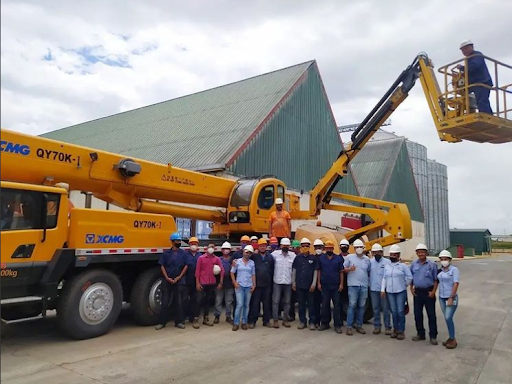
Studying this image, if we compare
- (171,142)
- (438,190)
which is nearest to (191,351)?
(171,142)

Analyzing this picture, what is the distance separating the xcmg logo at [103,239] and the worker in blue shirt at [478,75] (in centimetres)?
759

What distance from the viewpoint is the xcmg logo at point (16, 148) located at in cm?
677

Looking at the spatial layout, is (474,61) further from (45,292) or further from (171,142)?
(171,142)

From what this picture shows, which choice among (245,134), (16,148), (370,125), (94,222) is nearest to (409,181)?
(245,134)

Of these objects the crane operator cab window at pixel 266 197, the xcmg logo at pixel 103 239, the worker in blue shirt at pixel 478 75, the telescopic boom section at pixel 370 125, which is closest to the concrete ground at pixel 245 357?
the xcmg logo at pixel 103 239

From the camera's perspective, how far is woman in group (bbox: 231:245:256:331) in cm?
866

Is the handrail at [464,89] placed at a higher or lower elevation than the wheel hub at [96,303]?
higher

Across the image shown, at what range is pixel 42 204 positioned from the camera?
6961 millimetres

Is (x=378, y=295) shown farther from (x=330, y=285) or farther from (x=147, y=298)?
(x=147, y=298)

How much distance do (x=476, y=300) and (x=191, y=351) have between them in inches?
387

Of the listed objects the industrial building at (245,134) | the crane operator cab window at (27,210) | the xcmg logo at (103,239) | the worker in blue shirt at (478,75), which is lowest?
the xcmg logo at (103,239)

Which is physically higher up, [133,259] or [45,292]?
[133,259]

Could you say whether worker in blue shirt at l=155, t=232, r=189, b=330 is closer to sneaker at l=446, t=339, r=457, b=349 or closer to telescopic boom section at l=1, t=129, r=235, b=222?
telescopic boom section at l=1, t=129, r=235, b=222

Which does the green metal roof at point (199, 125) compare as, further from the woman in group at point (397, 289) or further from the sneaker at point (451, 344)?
the sneaker at point (451, 344)
